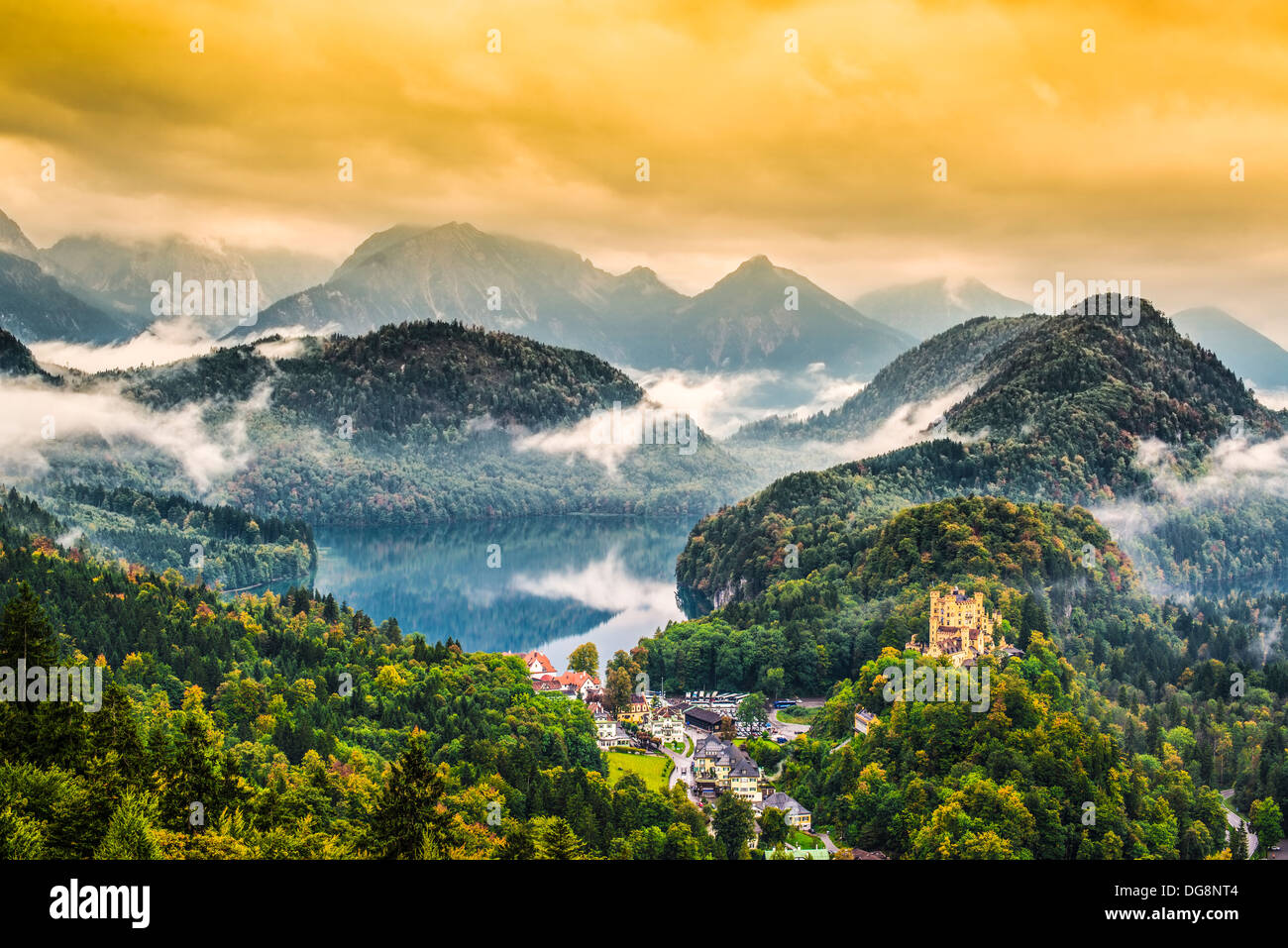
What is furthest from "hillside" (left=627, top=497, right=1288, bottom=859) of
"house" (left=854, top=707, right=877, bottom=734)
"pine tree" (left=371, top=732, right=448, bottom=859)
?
"pine tree" (left=371, top=732, right=448, bottom=859)

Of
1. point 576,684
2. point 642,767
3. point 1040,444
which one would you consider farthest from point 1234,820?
point 1040,444

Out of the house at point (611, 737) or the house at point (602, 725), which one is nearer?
the house at point (611, 737)

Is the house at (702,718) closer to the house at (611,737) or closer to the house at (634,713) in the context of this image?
the house at (634,713)

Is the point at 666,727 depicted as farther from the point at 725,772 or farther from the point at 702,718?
the point at 725,772

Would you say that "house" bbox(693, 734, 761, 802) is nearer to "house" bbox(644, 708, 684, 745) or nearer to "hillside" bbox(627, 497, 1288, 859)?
"hillside" bbox(627, 497, 1288, 859)

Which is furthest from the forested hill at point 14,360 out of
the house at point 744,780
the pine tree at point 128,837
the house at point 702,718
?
the pine tree at point 128,837

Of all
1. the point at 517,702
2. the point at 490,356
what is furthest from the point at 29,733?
the point at 490,356
